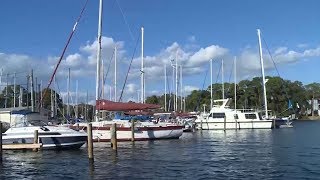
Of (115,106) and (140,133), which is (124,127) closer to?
(140,133)

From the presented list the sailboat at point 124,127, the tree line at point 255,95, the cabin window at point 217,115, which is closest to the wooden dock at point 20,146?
the sailboat at point 124,127

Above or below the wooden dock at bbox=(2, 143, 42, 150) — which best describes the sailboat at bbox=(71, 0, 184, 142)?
above

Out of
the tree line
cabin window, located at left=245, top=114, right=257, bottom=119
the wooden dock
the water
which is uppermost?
the tree line

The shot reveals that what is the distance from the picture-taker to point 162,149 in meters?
44.5

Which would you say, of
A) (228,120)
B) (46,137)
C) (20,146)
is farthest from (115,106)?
(228,120)

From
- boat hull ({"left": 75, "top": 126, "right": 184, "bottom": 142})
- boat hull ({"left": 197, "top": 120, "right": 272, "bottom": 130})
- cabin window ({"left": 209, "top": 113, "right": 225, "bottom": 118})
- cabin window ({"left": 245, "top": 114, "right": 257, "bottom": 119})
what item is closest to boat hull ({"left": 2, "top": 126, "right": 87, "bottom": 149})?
boat hull ({"left": 75, "top": 126, "right": 184, "bottom": 142})

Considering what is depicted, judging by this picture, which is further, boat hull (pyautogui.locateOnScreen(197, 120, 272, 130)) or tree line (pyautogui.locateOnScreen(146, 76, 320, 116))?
tree line (pyautogui.locateOnScreen(146, 76, 320, 116))

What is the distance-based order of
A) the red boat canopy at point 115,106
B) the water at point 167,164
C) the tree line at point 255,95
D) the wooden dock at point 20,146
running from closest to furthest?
the water at point 167,164 < the wooden dock at point 20,146 < the red boat canopy at point 115,106 < the tree line at point 255,95

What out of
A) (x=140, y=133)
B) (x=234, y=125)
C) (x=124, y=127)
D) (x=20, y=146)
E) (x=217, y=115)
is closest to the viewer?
(x=20, y=146)

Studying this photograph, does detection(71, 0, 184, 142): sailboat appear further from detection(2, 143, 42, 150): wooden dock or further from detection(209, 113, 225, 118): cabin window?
detection(209, 113, 225, 118): cabin window

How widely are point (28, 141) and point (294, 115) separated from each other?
15411 cm

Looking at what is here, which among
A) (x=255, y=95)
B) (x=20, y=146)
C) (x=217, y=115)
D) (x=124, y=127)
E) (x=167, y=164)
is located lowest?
(x=167, y=164)

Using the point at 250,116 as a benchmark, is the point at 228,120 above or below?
below

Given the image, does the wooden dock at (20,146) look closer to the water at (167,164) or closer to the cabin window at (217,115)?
the water at (167,164)
